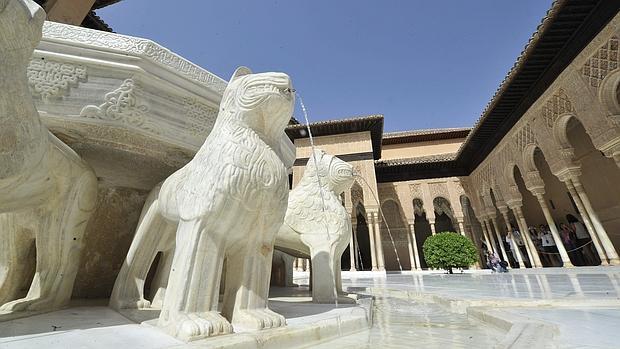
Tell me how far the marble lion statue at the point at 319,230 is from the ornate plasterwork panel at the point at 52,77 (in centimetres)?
147

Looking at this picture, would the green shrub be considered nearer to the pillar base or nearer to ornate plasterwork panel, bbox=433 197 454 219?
the pillar base

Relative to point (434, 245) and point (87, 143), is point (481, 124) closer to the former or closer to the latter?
point (434, 245)

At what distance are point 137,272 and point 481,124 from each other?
10.8m

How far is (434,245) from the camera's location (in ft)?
30.9

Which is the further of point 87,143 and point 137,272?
point 87,143

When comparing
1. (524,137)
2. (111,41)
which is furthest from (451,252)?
(111,41)

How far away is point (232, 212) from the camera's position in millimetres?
1108

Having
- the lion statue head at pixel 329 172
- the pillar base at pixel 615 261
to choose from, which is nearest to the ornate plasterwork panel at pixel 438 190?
the pillar base at pixel 615 261

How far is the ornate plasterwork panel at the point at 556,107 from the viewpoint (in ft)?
23.4

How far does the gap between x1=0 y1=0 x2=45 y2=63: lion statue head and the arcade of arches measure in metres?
2.22

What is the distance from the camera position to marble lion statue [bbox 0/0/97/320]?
0.94 meters

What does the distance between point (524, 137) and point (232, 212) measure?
1047 cm

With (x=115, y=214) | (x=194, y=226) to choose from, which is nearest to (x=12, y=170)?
(x=194, y=226)

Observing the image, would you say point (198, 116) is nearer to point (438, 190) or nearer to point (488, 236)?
point (438, 190)
